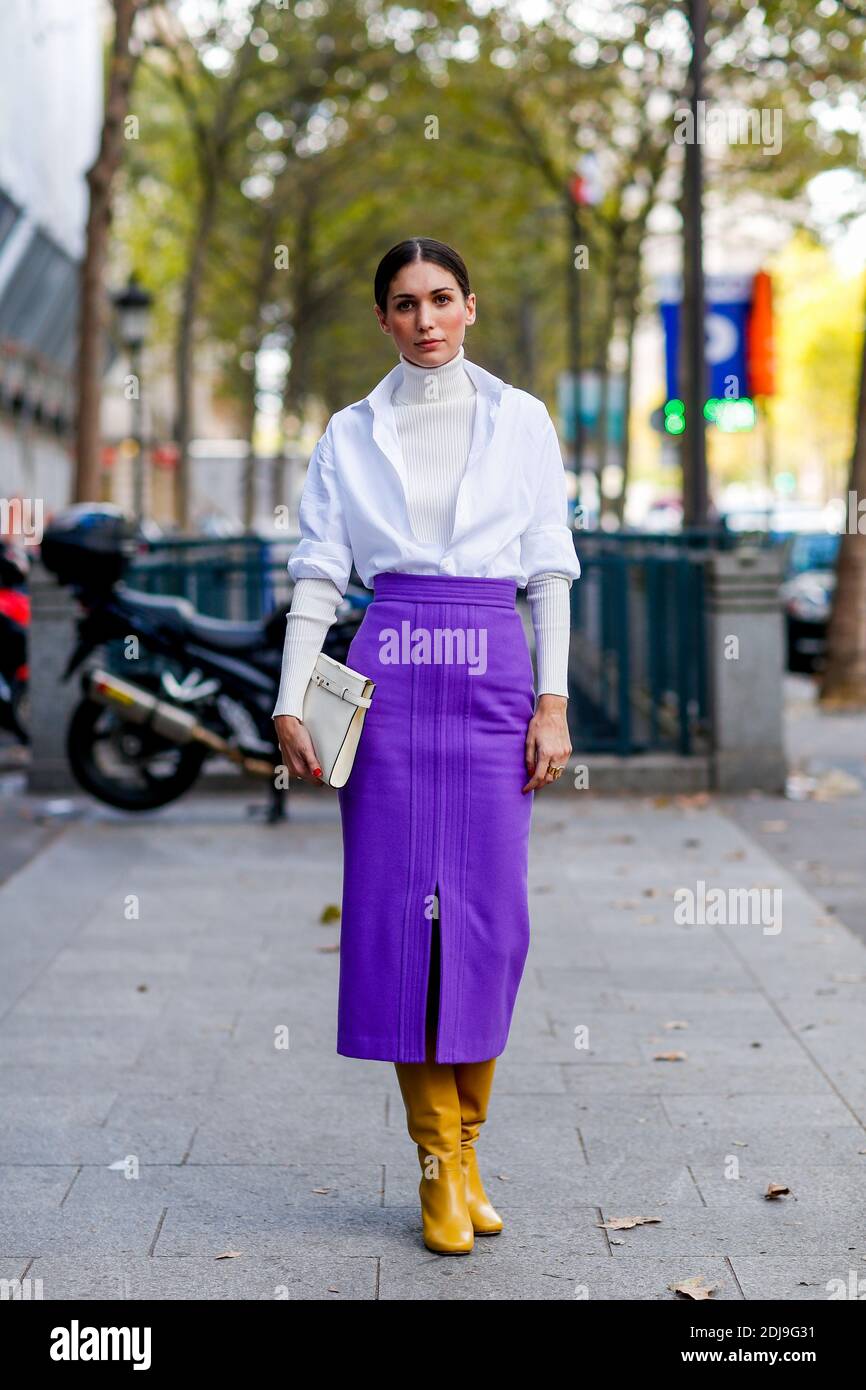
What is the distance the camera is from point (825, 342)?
228 feet

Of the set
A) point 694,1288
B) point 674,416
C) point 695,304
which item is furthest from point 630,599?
point 694,1288

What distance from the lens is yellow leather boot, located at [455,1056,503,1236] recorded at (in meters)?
4.20

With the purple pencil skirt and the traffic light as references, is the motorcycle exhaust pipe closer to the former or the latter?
the purple pencil skirt

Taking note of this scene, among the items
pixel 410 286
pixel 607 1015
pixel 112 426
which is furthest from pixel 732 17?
pixel 112 426

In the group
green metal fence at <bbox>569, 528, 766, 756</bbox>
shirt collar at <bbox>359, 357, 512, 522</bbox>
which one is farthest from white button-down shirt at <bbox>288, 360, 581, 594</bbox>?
green metal fence at <bbox>569, 528, 766, 756</bbox>

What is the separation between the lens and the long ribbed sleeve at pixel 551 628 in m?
4.15

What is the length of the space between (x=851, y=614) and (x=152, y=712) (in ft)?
27.2

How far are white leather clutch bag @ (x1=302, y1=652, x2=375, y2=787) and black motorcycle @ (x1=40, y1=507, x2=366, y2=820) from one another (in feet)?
18.6

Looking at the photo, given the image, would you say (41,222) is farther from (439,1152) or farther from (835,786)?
(439,1152)

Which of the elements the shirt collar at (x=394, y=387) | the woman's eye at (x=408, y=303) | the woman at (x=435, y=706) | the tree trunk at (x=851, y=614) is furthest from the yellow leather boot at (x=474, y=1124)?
the tree trunk at (x=851, y=614)

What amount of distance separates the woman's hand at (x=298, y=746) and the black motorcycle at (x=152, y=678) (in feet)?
18.5

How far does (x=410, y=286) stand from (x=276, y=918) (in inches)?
162
